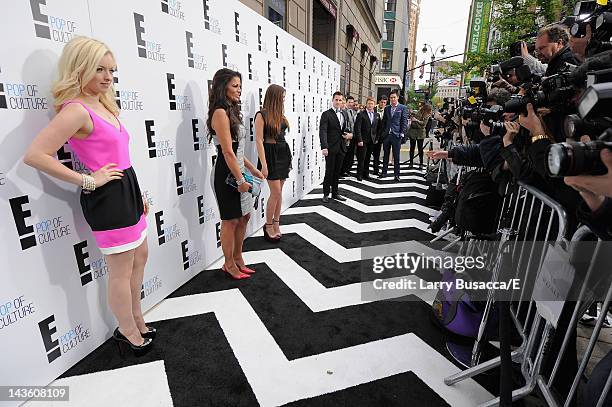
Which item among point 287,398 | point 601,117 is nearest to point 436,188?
point 287,398

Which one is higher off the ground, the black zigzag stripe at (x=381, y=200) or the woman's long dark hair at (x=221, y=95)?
the woman's long dark hair at (x=221, y=95)

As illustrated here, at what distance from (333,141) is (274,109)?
2480 mm

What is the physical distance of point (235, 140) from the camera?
305 cm

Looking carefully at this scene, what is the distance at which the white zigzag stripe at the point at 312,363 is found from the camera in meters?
2.05

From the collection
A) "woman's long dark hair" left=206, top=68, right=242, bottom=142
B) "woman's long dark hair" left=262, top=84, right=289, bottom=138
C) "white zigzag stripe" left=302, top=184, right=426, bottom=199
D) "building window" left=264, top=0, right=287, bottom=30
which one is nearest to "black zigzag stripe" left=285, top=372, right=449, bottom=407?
"woman's long dark hair" left=206, top=68, right=242, bottom=142

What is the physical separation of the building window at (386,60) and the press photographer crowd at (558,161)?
45461 mm

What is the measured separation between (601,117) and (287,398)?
78.3 inches

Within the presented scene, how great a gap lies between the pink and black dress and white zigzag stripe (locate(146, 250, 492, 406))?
1047 mm

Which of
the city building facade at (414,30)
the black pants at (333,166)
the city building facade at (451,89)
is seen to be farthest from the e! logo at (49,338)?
the city building facade at (414,30)

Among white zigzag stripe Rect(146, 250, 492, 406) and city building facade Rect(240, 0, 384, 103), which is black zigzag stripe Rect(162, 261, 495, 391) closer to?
white zigzag stripe Rect(146, 250, 492, 406)

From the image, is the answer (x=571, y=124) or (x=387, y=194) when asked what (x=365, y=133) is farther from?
(x=571, y=124)

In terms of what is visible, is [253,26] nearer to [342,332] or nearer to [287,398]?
[342,332]

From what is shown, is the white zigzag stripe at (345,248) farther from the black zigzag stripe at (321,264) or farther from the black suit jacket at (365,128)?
the black suit jacket at (365,128)

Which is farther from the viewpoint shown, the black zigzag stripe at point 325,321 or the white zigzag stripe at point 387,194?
the white zigzag stripe at point 387,194
